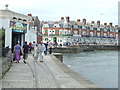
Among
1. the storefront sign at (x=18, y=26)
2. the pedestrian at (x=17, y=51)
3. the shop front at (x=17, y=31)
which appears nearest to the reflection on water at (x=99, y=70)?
the pedestrian at (x=17, y=51)

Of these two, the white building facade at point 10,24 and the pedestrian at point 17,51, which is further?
the white building facade at point 10,24

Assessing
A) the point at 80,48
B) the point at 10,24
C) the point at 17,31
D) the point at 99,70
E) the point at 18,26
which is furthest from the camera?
the point at 80,48

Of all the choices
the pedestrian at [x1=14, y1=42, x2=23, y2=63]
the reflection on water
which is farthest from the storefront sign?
the pedestrian at [x1=14, y1=42, x2=23, y2=63]

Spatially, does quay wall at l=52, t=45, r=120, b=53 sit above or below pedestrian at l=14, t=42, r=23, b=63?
below

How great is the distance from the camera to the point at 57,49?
274 ft

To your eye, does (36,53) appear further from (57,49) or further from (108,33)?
(108,33)

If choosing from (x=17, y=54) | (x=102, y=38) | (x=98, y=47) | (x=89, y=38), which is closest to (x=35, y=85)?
(x=17, y=54)

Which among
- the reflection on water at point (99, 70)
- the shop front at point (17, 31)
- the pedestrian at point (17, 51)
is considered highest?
the shop front at point (17, 31)

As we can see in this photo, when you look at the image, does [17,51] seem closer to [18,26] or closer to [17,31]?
[17,31]

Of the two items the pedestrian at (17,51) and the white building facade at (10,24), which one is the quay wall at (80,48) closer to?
the white building facade at (10,24)

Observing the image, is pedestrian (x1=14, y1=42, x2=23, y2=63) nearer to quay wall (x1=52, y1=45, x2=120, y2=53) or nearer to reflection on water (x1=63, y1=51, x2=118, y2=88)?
reflection on water (x1=63, y1=51, x2=118, y2=88)

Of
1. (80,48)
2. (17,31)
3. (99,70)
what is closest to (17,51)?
(99,70)

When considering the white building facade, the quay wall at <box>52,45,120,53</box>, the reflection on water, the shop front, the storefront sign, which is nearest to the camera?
the reflection on water

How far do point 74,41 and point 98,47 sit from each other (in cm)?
1516
